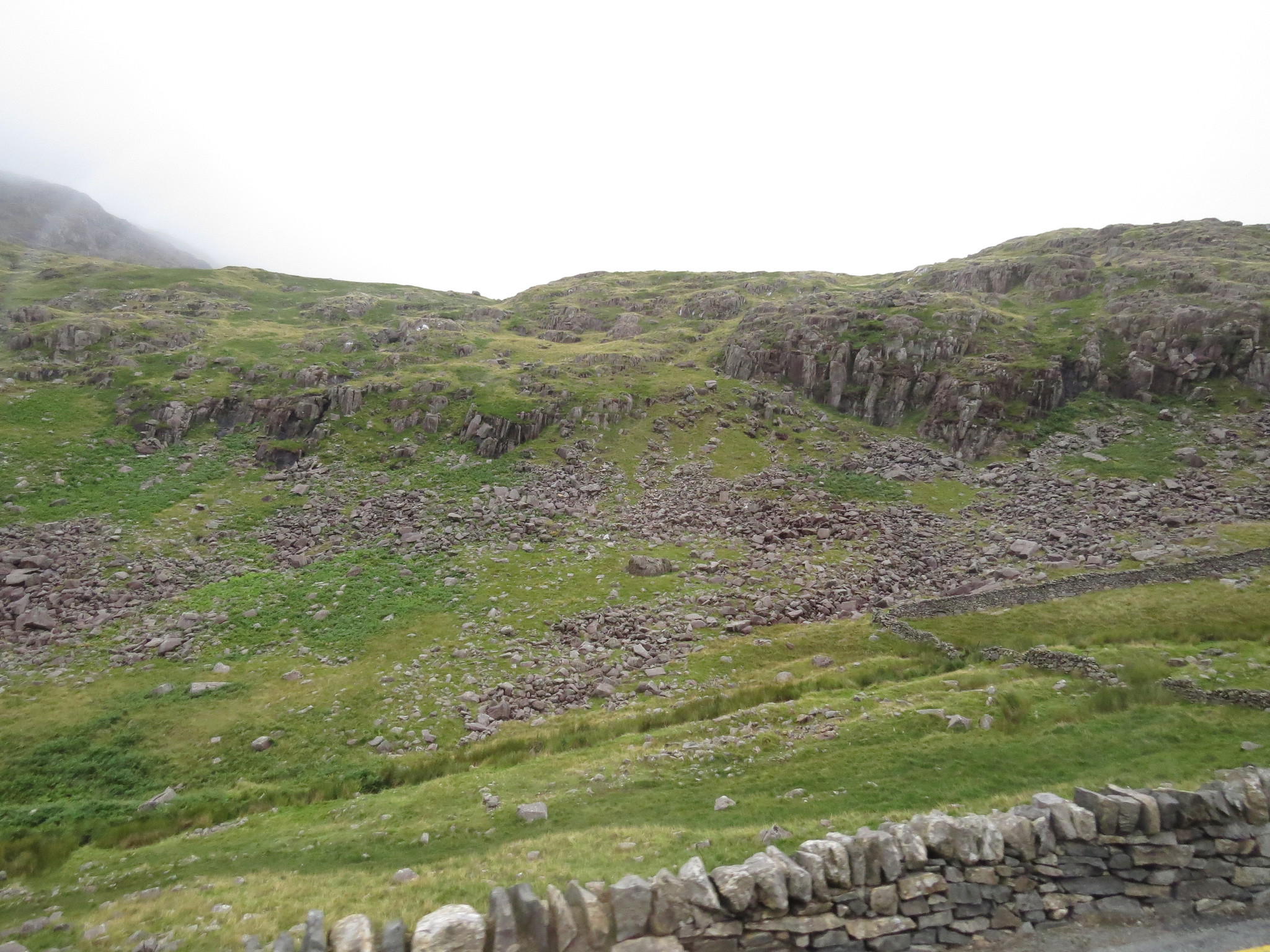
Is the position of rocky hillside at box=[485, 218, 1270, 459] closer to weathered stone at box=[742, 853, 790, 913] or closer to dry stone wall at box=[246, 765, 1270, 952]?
dry stone wall at box=[246, 765, 1270, 952]

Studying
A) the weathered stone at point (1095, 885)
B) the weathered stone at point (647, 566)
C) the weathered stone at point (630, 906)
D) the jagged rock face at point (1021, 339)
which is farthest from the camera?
the jagged rock face at point (1021, 339)

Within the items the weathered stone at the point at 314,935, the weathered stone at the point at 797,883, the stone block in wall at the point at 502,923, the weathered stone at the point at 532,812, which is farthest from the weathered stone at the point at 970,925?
the weathered stone at the point at 532,812

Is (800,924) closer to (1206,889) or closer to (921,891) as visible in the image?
(921,891)

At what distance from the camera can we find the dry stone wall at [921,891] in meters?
8.79

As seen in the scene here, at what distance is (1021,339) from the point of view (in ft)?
221

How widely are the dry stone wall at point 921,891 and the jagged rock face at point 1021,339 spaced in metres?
52.5

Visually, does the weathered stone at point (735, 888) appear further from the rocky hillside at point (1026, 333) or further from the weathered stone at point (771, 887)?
the rocky hillside at point (1026, 333)

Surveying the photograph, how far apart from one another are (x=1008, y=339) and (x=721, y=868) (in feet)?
255

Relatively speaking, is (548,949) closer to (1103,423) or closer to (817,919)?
(817,919)

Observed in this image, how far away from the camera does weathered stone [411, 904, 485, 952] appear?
27.7ft

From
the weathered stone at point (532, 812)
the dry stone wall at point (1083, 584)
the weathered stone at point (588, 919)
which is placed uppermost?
the weathered stone at point (588, 919)

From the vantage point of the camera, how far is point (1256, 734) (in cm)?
1595

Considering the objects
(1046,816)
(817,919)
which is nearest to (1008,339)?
(1046,816)

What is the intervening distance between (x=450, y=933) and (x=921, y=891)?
8.40 meters
